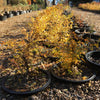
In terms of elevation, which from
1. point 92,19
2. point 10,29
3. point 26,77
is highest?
point 92,19

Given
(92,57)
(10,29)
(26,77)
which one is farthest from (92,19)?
(26,77)

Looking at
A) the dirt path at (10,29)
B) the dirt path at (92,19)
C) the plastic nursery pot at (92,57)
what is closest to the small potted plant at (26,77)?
the plastic nursery pot at (92,57)

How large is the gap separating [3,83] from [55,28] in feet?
7.20

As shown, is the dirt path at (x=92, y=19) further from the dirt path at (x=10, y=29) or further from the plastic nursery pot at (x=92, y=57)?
the dirt path at (x=10, y=29)

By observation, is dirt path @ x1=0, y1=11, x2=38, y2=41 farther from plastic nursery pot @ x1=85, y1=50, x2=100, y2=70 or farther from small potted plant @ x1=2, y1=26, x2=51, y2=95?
plastic nursery pot @ x1=85, y1=50, x2=100, y2=70

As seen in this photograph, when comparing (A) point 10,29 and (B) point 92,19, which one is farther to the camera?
(B) point 92,19

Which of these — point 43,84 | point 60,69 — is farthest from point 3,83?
point 60,69

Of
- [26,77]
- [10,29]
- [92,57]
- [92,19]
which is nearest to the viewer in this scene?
[26,77]

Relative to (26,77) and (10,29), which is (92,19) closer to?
(10,29)

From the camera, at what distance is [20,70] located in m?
2.80

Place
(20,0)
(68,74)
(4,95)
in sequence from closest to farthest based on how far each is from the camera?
1. (4,95)
2. (68,74)
3. (20,0)

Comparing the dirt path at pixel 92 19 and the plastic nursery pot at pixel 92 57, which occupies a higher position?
the dirt path at pixel 92 19

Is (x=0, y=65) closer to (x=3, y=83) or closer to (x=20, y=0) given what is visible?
(x=3, y=83)

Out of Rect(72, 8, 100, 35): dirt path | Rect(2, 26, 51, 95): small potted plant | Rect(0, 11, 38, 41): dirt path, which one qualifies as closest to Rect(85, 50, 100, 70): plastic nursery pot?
Rect(2, 26, 51, 95): small potted plant
